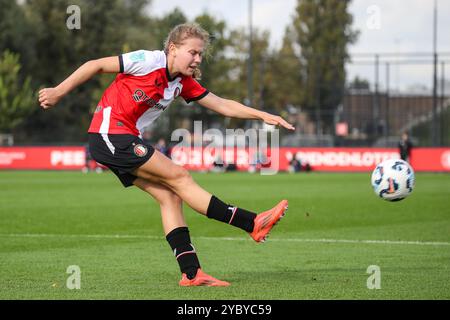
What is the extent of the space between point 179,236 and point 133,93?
4.77 ft

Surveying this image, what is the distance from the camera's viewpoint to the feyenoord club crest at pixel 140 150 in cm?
791

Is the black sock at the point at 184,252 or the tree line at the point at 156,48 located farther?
the tree line at the point at 156,48

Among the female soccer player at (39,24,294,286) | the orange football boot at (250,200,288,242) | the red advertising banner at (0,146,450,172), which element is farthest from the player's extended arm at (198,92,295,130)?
the red advertising banner at (0,146,450,172)

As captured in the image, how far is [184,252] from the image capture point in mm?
8375

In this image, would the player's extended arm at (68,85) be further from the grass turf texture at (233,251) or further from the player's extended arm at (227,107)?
the grass turf texture at (233,251)

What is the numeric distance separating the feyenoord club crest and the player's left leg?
1.50 feet

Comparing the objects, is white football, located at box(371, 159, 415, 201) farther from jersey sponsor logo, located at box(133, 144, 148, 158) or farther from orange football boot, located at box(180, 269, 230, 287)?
jersey sponsor logo, located at box(133, 144, 148, 158)

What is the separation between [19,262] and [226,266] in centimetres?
237

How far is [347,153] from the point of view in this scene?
1734 inches

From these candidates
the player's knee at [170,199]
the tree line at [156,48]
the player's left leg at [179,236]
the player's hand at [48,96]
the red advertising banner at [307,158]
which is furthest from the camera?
the tree line at [156,48]

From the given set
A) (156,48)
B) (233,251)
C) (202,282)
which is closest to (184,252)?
(202,282)

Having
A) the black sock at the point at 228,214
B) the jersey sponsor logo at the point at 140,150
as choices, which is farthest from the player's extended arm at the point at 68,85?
the black sock at the point at 228,214

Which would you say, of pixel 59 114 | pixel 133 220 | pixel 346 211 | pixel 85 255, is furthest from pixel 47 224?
pixel 59 114

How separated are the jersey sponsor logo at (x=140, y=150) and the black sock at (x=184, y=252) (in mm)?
934
